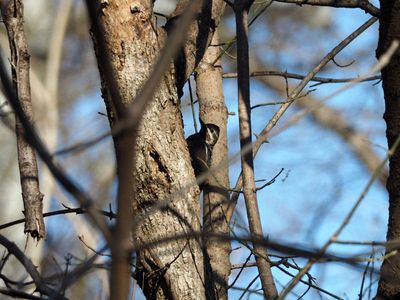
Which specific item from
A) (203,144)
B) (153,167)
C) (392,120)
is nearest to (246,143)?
(153,167)

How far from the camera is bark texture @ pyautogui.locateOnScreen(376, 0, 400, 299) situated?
1801 millimetres

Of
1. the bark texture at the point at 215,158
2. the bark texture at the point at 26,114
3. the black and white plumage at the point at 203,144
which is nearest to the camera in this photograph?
the bark texture at the point at 26,114

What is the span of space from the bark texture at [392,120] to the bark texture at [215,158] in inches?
20.1

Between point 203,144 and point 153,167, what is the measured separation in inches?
28.2

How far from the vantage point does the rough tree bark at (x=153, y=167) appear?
183cm

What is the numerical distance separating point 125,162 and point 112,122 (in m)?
1.11

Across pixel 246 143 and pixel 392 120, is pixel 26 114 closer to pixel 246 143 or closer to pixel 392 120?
pixel 246 143

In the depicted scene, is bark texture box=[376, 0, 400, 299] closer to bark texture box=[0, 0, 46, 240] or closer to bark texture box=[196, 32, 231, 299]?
bark texture box=[196, 32, 231, 299]

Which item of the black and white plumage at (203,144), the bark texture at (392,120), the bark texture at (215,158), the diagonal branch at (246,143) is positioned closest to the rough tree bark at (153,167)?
the diagonal branch at (246,143)

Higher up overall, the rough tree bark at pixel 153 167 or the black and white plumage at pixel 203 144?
the black and white plumage at pixel 203 144

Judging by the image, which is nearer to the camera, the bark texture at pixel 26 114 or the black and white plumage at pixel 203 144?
the bark texture at pixel 26 114

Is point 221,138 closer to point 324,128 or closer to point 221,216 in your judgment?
point 221,216

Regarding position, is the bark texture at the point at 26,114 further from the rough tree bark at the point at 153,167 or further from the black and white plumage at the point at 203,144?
the black and white plumage at the point at 203,144

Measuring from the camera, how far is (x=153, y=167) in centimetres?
184
